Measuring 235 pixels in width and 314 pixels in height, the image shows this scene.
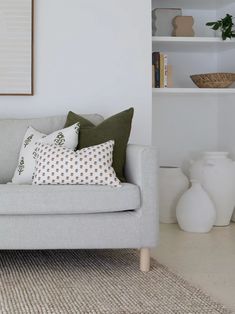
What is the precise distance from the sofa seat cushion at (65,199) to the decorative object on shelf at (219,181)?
5.17 feet

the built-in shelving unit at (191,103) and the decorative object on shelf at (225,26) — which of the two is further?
the built-in shelving unit at (191,103)

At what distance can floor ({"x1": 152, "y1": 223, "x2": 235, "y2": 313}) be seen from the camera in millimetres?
2840

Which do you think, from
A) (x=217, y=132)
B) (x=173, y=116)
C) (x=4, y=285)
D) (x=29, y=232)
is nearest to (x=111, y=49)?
(x=173, y=116)

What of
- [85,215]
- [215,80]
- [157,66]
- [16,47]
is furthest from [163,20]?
[85,215]

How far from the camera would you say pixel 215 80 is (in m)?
4.65

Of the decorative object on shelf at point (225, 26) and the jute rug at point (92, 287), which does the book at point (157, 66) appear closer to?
the decorative object on shelf at point (225, 26)

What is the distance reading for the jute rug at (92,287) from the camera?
249cm

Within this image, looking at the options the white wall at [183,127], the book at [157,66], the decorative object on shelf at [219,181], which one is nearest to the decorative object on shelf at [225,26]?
the book at [157,66]

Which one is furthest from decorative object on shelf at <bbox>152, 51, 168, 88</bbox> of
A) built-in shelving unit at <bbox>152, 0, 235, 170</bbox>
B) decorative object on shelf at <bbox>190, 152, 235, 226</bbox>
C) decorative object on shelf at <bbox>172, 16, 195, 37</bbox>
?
decorative object on shelf at <bbox>190, 152, 235, 226</bbox>

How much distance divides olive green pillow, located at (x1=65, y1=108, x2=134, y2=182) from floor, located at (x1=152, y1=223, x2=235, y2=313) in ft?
1.91

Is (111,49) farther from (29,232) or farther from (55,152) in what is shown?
(29,232)

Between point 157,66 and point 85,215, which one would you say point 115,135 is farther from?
point 157,66

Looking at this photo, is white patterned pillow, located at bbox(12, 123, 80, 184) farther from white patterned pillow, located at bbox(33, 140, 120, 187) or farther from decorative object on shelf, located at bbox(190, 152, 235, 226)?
decorative object on shelf, located at bbox(190, 152, 235, 226)

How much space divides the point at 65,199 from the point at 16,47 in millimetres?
1521
